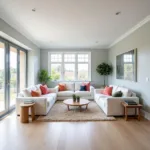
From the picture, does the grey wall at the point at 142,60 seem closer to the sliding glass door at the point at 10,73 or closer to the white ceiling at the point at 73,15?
the white ceiling at the point at 73,15

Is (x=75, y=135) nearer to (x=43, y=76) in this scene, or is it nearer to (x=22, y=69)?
(x=22, y=69)

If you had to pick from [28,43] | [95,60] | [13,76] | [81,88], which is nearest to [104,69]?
[95,60]

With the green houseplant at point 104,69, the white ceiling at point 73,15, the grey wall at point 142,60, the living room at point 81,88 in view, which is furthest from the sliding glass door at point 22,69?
the grey wall at point 142,60

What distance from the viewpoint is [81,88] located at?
6578 mm

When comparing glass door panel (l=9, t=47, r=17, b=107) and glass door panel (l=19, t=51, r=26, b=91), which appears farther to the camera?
glass door panel (l=19, t=51, r=26, b=91)

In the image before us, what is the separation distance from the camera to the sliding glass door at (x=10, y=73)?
4.18 metres

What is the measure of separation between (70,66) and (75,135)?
5271 mm

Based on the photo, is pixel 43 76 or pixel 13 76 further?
pixel 43 76

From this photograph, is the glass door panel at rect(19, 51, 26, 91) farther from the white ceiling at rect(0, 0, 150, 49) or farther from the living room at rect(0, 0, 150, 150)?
the white ceiling at rect(0, 0, 150, 49)

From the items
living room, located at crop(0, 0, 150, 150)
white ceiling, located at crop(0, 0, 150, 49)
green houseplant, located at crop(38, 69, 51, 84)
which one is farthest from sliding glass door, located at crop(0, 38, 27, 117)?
green houseplant, located at crop(38, 69, 51, 84)

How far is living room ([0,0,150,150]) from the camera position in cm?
274

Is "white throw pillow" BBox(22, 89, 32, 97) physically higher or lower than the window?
lower

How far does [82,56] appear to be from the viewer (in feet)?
25.7

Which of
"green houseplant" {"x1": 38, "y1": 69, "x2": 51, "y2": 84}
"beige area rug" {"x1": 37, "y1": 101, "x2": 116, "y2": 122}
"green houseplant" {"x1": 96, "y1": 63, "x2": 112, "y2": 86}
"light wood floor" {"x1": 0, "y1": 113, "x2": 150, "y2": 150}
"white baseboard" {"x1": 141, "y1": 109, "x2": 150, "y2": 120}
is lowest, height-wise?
"light wood floor" {"x1": 0, "y1": 113, "x2": 150, "y2": 150}
